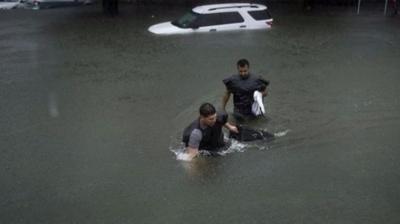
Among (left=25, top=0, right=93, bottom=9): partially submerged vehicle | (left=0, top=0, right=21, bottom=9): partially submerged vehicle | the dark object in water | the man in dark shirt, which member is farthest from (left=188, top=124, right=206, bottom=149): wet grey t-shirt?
(left=0, top=0, right=21, bottom=9): partially submerged vehicle

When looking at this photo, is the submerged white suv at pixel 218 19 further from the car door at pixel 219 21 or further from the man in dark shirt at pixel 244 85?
the man in dark shirt at pixel 244 85

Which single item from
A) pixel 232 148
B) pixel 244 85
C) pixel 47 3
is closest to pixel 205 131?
pixel 232 148

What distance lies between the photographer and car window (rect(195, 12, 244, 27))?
17.6 m

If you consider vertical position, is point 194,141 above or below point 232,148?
above

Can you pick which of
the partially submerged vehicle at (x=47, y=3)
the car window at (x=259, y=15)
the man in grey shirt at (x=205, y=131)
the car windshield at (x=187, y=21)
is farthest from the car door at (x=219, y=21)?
the partially submerged vehicle at (x=47, y=3)

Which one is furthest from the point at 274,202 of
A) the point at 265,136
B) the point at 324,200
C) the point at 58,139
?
the point at 58,139

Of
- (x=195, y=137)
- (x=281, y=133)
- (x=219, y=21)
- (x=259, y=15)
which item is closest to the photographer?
(x=195, y=137)

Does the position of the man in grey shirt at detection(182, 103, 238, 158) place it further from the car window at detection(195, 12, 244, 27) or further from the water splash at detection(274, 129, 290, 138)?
the car window at detection(195, 12, 244, 27)

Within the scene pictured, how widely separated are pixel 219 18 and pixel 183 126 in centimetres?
863

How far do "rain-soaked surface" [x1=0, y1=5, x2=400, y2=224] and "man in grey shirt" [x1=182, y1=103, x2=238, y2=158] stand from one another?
0.27 m

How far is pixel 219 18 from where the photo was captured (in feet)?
58.3

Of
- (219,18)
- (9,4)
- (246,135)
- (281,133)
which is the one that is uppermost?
(219,18)

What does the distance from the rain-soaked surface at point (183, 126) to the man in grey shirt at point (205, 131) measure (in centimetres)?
27

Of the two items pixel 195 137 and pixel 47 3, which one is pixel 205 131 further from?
pixel 47 3
